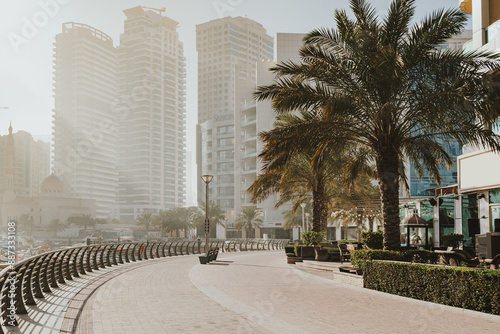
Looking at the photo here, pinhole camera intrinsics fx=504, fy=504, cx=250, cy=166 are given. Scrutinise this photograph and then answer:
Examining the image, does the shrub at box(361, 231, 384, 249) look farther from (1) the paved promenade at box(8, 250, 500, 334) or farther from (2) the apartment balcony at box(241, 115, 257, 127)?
(2) the apartment balcony at box(241, 115, 257, 127)

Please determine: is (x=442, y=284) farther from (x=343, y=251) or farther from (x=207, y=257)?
(x=207, y=257)

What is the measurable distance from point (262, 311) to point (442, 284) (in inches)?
155

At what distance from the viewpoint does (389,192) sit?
14.7m

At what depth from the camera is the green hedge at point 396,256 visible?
1425 cm

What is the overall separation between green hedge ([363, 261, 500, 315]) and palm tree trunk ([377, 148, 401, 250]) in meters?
1.55

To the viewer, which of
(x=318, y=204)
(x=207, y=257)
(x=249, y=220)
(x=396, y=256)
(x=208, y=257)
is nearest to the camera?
(x=396, y=256)

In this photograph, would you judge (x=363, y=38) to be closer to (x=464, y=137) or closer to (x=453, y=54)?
(x=453, y=54)

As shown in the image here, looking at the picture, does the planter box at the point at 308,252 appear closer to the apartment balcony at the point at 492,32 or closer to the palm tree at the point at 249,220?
the apartment balcony at the point at 492,32

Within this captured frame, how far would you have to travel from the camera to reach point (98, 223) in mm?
159875

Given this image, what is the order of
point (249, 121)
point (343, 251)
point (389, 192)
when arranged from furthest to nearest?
point (249, 121) → point (343, 251) → point (389, 192)

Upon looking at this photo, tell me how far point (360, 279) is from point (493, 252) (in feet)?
16.4

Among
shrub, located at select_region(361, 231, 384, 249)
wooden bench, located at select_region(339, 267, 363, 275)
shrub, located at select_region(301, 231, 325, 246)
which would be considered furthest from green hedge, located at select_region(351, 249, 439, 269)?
shrub, located at select_region(301, 231, 325, 246)

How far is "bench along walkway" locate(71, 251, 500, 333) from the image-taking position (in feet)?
26.7

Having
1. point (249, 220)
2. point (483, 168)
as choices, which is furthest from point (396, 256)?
point (249, 220)
